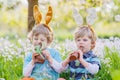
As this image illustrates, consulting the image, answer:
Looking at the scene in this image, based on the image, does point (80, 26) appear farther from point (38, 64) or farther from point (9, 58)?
point (9, 58)

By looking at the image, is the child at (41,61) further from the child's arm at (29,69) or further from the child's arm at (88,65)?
the child's arm at (88,65)

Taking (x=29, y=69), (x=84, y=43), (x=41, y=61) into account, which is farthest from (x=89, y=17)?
(x=29, y=69)

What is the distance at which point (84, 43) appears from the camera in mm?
4230

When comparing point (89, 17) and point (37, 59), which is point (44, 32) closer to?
point (37, 59)

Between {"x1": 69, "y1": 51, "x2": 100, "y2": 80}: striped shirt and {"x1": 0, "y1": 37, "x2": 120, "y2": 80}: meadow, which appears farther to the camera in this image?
{"x1": 0, "y1": 37, "x2": 120, "y2": 80}: meadow

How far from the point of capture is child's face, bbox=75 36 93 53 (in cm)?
423

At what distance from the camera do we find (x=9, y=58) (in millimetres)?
5215

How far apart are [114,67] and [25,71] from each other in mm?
955

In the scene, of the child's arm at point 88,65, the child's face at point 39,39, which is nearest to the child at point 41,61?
the child's face at point 39,39

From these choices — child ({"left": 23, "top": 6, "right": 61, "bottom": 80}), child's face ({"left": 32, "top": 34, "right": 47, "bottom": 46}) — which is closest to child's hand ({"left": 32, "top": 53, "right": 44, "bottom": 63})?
child ({"left": 23, "top": 6, "right": 61, "bottom": 80})

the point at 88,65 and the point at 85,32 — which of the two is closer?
the point at 88,65

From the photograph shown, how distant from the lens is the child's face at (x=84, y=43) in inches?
167

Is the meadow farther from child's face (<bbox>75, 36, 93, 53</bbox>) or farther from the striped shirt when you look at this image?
child's face (<bbox>75, 36, 93, 53</bbox>)

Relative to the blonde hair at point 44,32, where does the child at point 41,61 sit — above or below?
below
